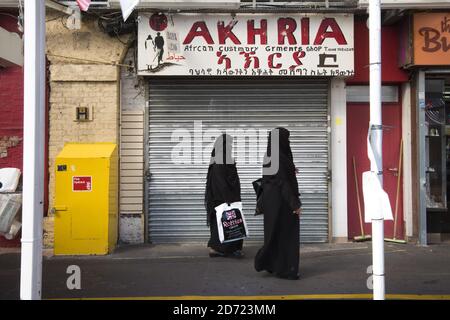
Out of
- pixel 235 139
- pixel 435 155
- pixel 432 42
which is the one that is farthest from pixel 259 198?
pixel 432 42

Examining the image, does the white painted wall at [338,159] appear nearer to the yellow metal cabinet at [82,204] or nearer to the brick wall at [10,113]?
the yellow metal cabinet at [82,204]

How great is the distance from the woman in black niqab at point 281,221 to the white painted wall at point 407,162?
3467mm

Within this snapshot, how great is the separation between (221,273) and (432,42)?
5.14 meters

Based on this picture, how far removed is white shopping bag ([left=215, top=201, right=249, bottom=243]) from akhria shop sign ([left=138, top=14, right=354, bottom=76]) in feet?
7.81

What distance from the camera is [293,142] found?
9102mm

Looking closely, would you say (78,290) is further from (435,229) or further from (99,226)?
(435,229)

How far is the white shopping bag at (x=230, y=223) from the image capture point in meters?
7.38

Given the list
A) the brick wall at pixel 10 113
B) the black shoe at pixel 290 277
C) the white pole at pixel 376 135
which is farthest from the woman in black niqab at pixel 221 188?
the white pole at pixel 376 135

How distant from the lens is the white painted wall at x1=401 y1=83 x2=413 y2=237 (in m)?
9.04

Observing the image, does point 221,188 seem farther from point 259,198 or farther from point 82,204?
point 82,204

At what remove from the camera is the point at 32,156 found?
3971mm

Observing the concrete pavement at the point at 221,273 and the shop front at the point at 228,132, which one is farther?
the shop front at the point at 228,132

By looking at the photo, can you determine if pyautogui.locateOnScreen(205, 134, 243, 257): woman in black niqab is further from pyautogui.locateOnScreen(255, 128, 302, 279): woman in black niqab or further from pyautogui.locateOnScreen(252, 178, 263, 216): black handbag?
pyautogui.locateOnScreen(255, 128, 302, 279): woman in black niqab

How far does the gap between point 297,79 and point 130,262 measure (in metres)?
4.24
